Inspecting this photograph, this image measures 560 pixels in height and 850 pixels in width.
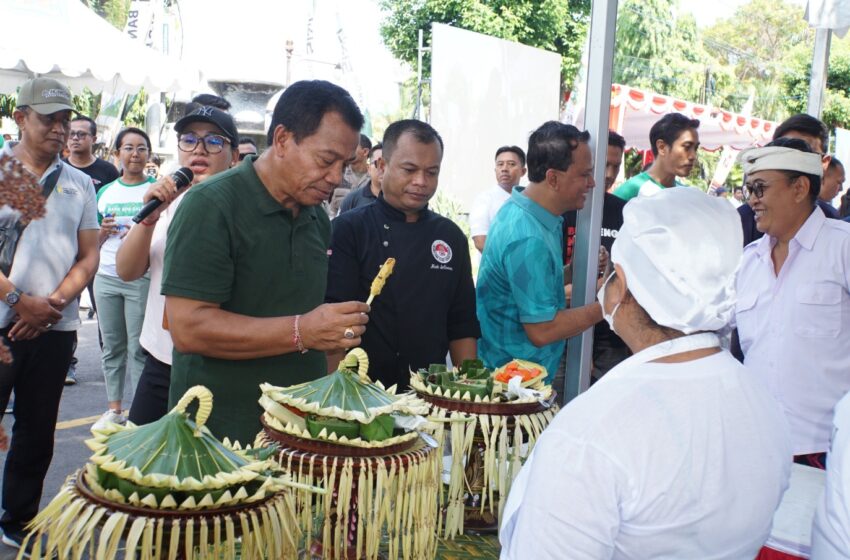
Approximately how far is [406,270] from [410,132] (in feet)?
1.79

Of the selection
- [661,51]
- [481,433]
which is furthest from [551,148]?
[661,51]

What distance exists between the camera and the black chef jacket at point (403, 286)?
315 centimetres

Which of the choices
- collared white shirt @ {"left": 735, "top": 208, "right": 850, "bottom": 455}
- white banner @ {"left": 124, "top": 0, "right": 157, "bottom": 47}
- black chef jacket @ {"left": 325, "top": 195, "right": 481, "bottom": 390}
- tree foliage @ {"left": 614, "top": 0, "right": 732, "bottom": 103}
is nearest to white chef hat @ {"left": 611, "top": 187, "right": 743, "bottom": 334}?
black chef jacket @ {"left": 325, "top": 195, "right": 481, "bottom": 390}

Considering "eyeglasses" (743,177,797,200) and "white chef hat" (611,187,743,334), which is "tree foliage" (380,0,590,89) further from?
"white chef hat" (611,187,743,334)

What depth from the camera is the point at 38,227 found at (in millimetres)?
3473

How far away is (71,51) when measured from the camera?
6145 mm

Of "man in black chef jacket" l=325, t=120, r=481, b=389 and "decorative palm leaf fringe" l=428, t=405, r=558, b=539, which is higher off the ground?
"man in black chef jacket" l=325, t=120, r=481, b=389

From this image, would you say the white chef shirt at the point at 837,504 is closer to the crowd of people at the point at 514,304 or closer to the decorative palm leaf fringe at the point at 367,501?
the crowd of people at the point at 514,304

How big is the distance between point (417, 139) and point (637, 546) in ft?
6.97

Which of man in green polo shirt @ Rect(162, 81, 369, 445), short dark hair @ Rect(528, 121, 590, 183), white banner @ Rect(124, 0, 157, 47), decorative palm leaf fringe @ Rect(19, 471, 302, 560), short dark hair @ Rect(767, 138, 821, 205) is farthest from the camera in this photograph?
white banner @ Rect(124, 0, 157, 47)

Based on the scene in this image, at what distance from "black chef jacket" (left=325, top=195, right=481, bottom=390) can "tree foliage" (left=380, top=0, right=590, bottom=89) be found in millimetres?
24214

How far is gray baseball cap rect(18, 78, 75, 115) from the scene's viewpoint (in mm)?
3262

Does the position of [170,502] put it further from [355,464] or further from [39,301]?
[39,301]

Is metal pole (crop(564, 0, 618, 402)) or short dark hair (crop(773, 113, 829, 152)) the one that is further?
short dark hair (crop(773, 113, 829, 152))
